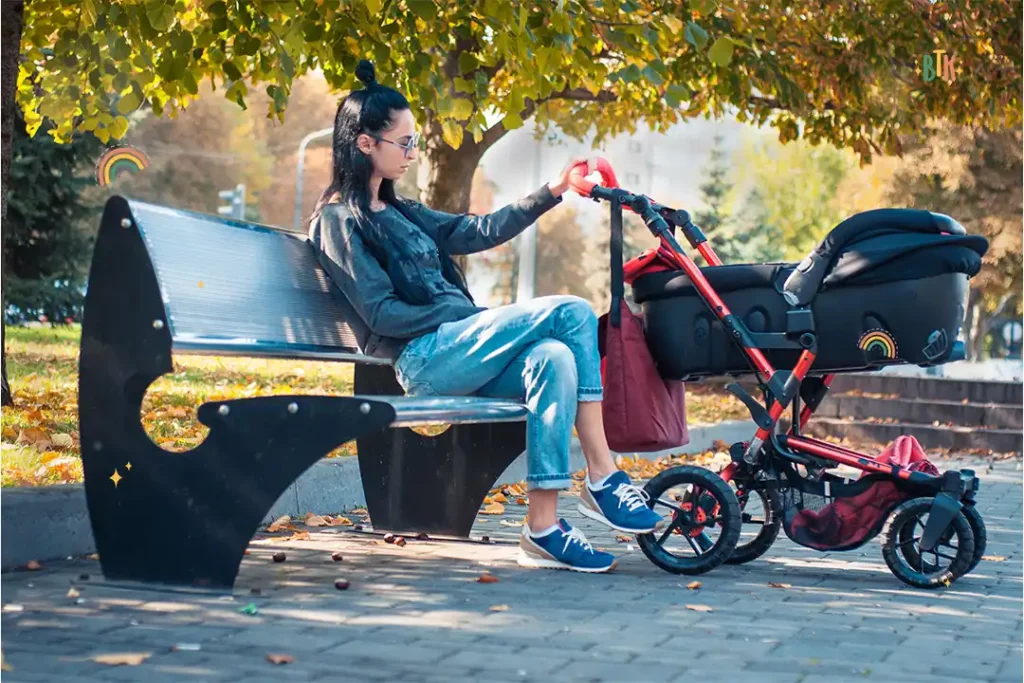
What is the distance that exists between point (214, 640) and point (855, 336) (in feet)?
8.14

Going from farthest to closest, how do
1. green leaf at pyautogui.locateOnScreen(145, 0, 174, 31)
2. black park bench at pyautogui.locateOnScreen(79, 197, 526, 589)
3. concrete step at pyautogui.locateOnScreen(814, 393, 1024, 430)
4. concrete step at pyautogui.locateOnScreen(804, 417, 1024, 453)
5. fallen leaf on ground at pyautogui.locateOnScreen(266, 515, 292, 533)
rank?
concrete step at pyautogui.locateOnScreen(814, 393, 1024, 430), concrete step at pyautogui.locateOnScreen(804, 417, 1024, 453), green leaf at pyautogui.locateOnScreen(145, 0, 174, 31), fallen leaf on ground at pyautogui.locateOnScreen(266, 515, 292, 533), black park bench at pyautogui.locateOnScreen(79, 197, 526, 589)

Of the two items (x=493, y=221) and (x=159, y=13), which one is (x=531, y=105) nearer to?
(x=159, y=13)

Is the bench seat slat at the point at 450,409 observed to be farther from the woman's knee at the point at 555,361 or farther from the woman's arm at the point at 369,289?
the woman's arm at the point at 369,289

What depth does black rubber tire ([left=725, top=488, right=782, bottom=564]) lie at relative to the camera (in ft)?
18.3

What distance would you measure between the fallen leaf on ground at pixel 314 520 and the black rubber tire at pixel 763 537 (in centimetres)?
179

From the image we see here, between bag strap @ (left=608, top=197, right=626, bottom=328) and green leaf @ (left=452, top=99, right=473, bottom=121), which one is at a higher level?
green leaf @ (left=452, top=99, right=473, bottom=121)

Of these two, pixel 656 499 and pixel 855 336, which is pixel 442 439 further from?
pixel 855 336

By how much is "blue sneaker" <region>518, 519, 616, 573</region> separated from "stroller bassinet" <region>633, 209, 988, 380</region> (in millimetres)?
793

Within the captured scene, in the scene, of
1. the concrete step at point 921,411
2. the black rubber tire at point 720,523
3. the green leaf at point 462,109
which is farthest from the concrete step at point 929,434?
the black rubber tire at point 720,523

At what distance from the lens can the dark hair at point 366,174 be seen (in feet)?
18.1

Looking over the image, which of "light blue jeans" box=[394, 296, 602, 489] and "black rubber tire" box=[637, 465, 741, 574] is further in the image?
"black rubber tire" box=[637, 465, 741, 574]

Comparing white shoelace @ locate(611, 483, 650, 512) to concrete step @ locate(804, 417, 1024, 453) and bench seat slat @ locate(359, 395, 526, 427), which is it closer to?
bench seat slat @ locate(359, 395, 526, 427)

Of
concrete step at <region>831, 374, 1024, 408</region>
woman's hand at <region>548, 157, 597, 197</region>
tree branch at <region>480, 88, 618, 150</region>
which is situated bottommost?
concrete step at <region>831, 374, 1024, 408</region>

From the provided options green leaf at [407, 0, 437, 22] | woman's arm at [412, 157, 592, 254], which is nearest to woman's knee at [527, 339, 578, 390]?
woman's arm at [412, 157, 592, 254]
